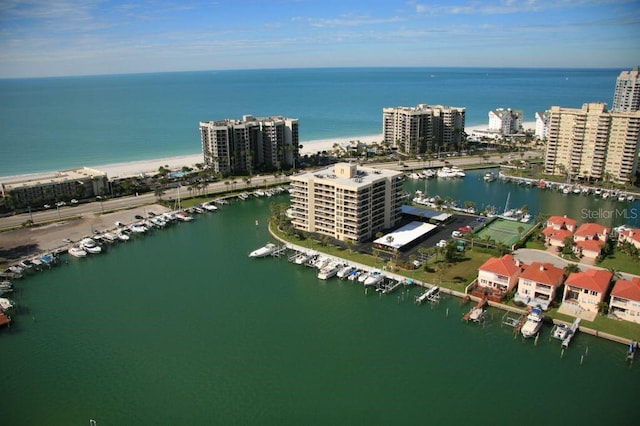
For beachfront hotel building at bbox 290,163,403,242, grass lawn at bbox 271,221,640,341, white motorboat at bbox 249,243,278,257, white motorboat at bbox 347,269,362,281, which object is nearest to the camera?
grass lawn at bbox 271,221,640,341

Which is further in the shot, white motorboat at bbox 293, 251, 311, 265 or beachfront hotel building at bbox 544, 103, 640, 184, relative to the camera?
beachfront hotel building at bbox 544, 103, 640, 184

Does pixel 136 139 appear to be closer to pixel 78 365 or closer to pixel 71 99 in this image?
pixel 78 365

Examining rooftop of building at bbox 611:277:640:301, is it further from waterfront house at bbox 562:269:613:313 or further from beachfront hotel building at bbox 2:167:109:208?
beachfront hotel building at bbox 2:167:109:208

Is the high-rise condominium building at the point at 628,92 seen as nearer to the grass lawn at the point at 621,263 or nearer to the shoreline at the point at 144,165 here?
the shoreline at the point at 144,165

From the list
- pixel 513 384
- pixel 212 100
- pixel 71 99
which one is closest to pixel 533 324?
pixel 513 384

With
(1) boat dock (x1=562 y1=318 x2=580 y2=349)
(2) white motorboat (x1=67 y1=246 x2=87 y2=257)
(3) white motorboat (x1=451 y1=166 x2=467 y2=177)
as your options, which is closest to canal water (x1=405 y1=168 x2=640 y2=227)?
(3) white motorboat (x1=451 y1=166 x2=467 y2=177)

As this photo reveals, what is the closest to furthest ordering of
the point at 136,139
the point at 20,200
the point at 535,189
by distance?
the point at 20,200 < the point at 535,189 < the point at 136,139

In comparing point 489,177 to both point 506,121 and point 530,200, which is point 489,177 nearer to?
point 530,200
